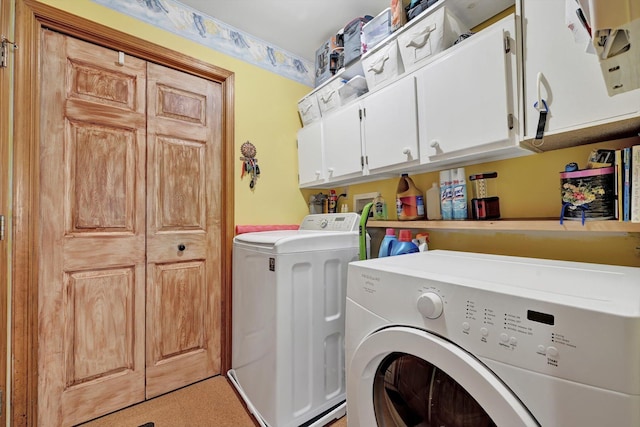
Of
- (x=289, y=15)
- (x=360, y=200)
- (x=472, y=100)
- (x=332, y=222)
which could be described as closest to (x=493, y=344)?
(x=472, y=100)

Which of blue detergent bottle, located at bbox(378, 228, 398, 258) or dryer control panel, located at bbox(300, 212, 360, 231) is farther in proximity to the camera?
dryer control panel, located at bbox(300, 212, 360, 231)

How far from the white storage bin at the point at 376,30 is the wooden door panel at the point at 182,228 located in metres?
1.08

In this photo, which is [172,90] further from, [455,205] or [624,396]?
[624,396]

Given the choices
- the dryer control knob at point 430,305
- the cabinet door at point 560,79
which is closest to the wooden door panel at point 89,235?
the dryer control knob at point 430,305

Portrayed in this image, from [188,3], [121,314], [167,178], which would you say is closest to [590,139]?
[167,178]

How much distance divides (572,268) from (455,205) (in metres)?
0.64

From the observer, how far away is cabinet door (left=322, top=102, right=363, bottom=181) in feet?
6.06

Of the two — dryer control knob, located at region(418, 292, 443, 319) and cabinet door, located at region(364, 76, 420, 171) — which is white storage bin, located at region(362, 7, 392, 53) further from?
dryer control knob, located at region(418, 292, 443, 319)

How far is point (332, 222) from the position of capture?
1.98 meters

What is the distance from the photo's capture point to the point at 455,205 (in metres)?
1.51

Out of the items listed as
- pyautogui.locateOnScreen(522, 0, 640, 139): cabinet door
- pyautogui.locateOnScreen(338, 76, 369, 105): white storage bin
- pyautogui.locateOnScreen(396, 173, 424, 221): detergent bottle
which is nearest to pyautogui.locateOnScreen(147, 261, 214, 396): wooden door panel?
pyautogui.locateOnScreen(396, 173, 424, 221): detergent bottle

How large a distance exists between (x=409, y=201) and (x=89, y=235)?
1863 mm

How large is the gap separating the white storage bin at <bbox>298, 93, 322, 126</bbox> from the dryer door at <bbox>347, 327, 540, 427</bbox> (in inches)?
72.0

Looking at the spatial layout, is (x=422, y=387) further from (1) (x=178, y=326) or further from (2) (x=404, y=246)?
(1) (x=178, y=326)
